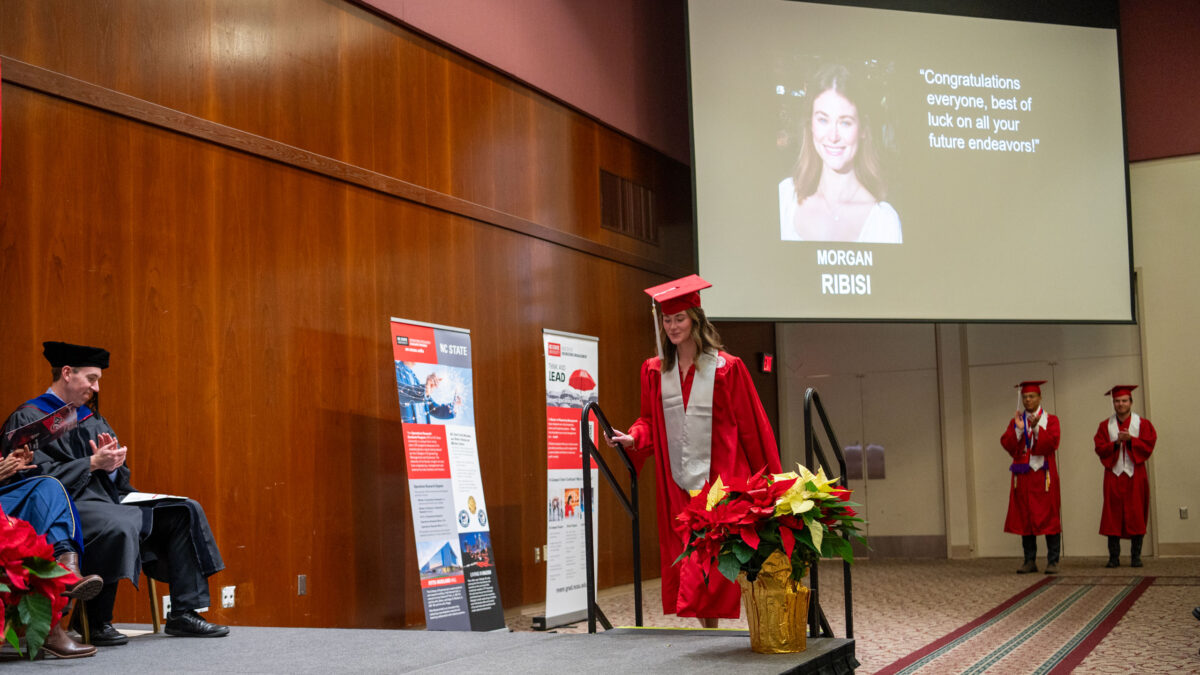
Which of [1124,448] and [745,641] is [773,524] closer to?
[745,641]

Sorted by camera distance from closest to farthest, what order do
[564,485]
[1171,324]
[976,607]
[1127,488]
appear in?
[976,607] → [564,485] → [1127,488] → [1171,324]

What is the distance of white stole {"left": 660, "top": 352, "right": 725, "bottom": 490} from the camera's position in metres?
4.05

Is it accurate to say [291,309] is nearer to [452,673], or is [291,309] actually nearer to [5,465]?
[5,465]

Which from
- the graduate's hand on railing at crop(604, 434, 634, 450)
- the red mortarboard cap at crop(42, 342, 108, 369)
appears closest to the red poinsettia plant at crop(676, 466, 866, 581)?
the graduate's hand on railing at crop(604, 434, 634, 450)

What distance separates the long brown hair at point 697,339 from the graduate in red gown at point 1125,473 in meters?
6.37

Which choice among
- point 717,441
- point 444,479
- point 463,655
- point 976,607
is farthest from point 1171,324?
point 463,655

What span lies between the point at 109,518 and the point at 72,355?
604 mm

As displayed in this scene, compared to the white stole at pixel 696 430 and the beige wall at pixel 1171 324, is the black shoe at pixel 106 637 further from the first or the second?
the beige wall at pixel 1171 324

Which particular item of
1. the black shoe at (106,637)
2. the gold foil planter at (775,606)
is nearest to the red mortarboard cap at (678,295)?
the gold foil planter at (775,606)

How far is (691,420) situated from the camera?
4.06 m

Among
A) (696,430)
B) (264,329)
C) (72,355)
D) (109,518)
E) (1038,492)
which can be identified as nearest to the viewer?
(109,518)

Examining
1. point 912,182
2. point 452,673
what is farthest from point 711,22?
point 452,673

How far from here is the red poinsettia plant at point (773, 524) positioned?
3227mm

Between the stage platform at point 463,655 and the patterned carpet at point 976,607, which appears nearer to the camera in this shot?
the stage platform at point 463,655
